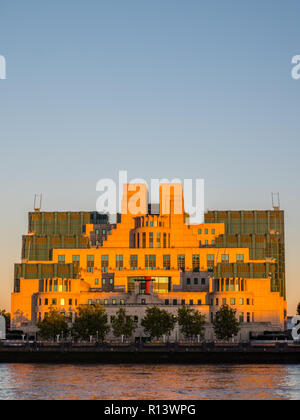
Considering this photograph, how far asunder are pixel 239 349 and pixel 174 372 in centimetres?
3607

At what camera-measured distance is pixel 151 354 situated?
176 metres

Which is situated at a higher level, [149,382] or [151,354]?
[151,354]

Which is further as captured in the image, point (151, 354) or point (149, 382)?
point (151, 354)

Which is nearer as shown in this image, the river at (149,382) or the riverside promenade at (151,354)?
the river at (149,382)

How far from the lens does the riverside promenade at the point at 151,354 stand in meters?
172

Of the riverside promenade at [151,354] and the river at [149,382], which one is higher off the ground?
the riverside promenade at [151,354]

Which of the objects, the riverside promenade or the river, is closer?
the river

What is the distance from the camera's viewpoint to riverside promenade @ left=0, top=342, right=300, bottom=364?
564 ft

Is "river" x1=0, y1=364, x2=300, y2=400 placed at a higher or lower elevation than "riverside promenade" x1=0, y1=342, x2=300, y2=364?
lower
